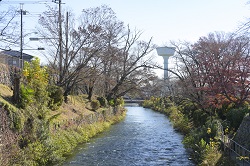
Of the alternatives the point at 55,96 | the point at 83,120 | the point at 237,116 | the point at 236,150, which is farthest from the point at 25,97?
the point at 237,116

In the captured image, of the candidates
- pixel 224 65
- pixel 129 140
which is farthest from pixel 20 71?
pixel 224 65

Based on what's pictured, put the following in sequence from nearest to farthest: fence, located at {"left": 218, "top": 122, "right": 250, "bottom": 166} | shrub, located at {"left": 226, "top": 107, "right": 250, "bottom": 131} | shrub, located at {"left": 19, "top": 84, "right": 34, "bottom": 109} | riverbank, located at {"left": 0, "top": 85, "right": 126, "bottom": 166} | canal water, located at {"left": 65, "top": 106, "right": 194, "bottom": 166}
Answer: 1. fence, located at {"left": 218, "top": 122, "right": 250, "bottom": 166}
2. riverbank, located at {"left": 0, "top": 85, "right": 126, "bottom": 166}
3. canal water, located at {"left": 65, "top": 106, "right": 194, "bottom": 166}
4. shrub, located at {"left": 19, "top": 84, "right": 34, "bottom": 109}
5. shrub, located at {"left": 226, "top": 107, "right": 250, "bottom": 131}

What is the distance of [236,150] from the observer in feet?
39.8

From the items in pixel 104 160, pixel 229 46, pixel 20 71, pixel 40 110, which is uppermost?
pixel 229 46

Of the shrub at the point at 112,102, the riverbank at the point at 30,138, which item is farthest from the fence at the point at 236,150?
the shrub at the point at 112,102

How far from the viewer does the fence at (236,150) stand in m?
10.4

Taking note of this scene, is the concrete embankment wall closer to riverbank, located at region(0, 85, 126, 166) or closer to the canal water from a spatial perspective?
riverbank, located at region(0, 85, 126, 166)

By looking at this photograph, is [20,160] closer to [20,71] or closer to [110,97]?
[20,71]

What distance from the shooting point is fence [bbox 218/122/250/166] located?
34.2ft

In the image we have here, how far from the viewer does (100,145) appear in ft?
64.4

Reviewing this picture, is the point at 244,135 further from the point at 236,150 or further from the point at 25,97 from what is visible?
the point at 25,97

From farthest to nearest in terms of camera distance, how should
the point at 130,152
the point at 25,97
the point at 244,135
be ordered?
the point at 130,152
the point at 25,97
the point at 244,135

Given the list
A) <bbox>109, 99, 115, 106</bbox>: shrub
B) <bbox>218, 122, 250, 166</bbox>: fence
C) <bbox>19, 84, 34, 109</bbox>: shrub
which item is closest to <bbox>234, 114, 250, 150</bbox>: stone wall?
<bbox>218, 122, 250, 166</bbox>: fence

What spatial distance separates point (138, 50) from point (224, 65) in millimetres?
21022
